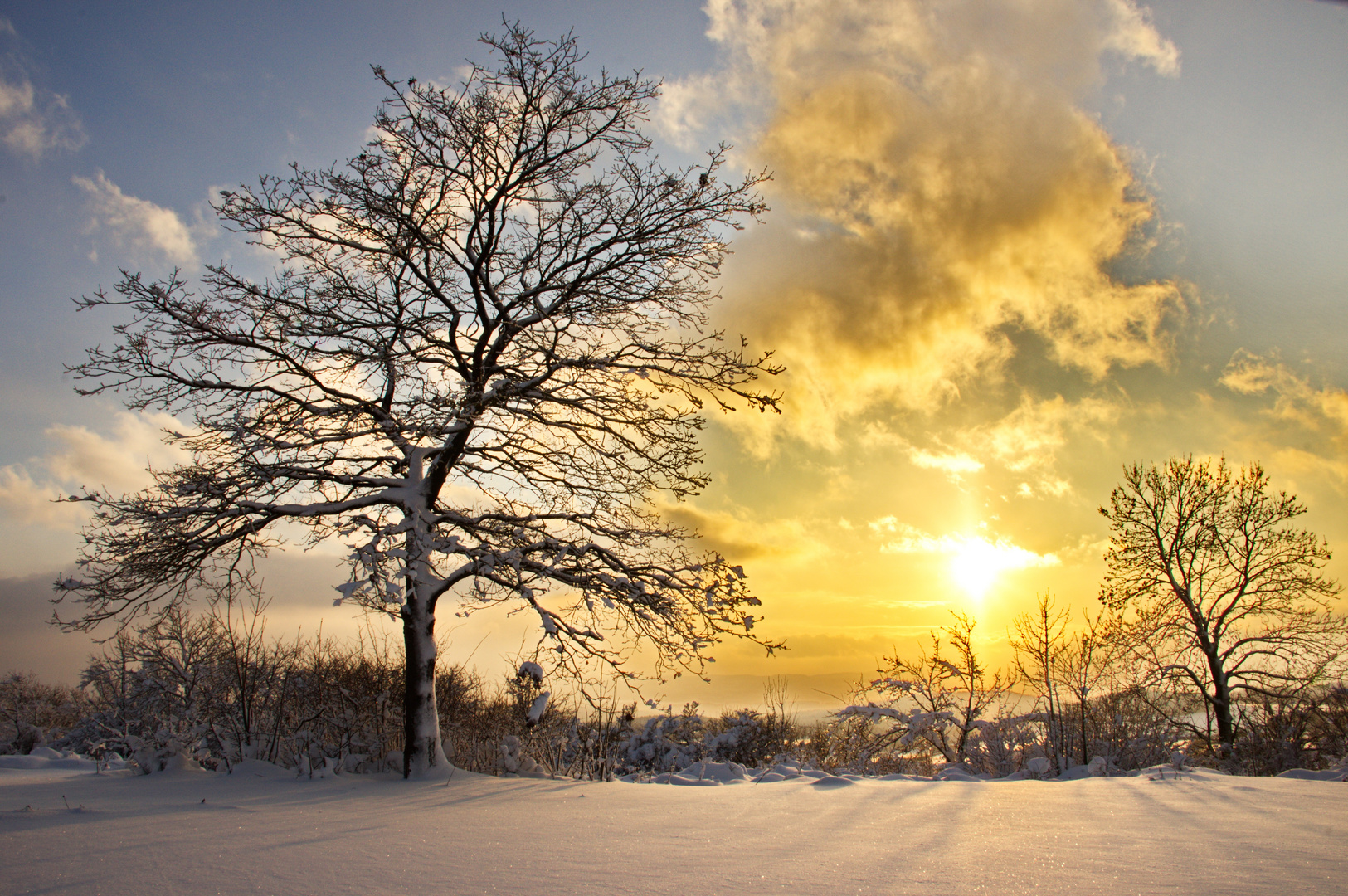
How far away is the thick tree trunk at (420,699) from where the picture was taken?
7270 mm

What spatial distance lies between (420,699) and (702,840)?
534 centimetres

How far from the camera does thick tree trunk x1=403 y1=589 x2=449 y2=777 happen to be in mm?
7270

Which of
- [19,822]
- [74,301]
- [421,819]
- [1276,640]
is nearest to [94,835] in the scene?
[19,822]

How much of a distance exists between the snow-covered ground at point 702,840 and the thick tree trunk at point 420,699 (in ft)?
6.13

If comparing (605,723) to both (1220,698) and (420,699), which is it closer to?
(420,699)

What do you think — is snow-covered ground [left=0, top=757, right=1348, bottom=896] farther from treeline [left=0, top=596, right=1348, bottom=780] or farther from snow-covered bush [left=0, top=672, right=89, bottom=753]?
snow-covered bush [left=0, top=672, right=89, bottom=753]

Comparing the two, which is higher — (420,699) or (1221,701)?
(420,699)

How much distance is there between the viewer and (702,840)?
3223mm

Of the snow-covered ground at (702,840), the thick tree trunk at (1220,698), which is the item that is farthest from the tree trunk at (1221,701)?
the snow-covered ground at (702,840)

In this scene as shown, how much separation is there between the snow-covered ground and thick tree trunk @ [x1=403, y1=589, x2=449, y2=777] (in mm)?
1868

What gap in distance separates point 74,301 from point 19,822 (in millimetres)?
6264

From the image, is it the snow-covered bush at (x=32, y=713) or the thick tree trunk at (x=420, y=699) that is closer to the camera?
the thick tree trunk at (x=420, y=699)

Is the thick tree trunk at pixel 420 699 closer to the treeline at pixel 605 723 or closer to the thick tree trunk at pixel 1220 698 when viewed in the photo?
the treeline at pixel 605 723

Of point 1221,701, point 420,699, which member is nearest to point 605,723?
point 420,699
